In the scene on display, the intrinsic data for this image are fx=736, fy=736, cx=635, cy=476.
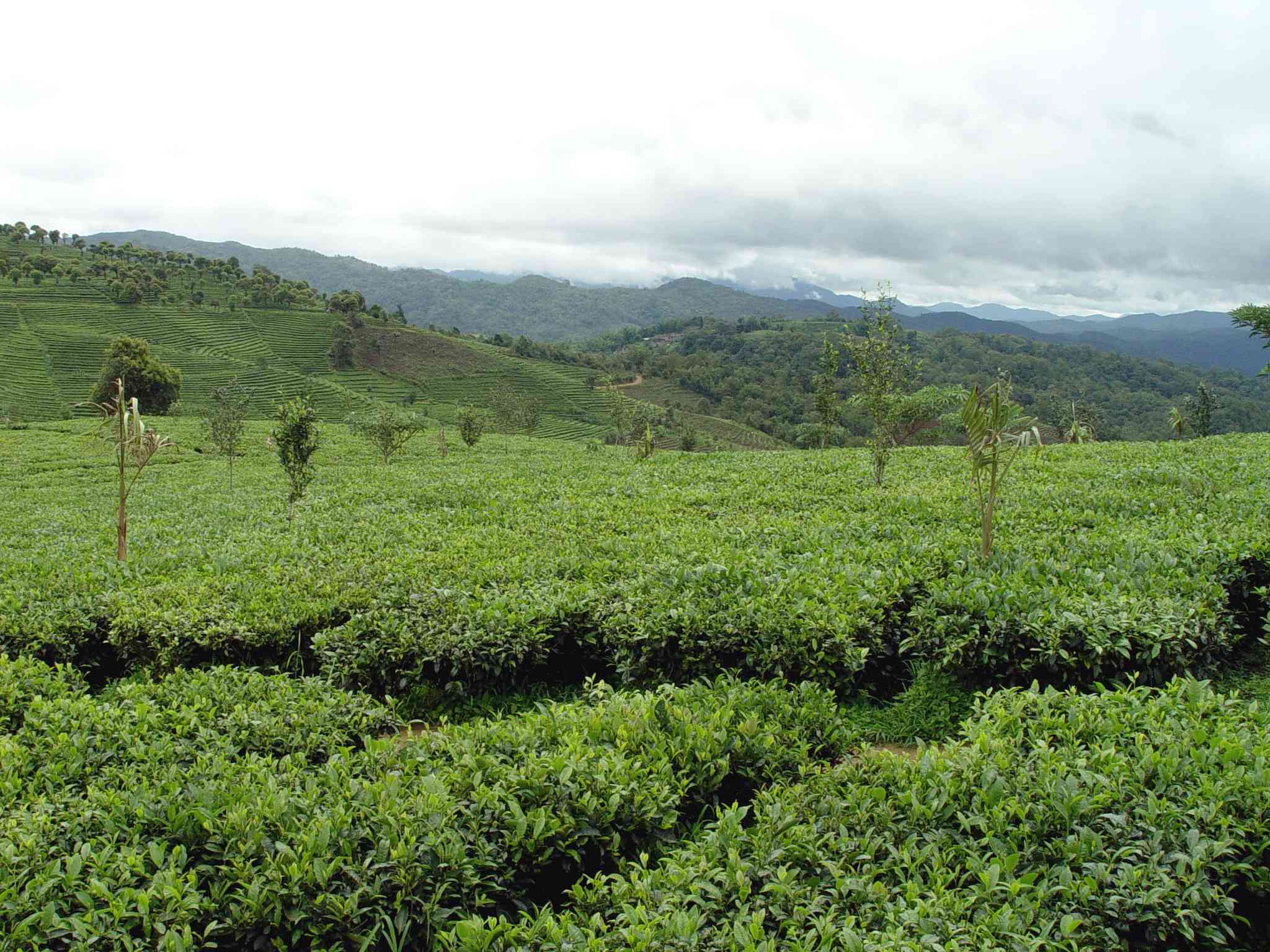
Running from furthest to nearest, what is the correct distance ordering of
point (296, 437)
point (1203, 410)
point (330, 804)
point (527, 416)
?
point (527, 416) → point (1203, 410) → point (296, 437) → point (330, 804)

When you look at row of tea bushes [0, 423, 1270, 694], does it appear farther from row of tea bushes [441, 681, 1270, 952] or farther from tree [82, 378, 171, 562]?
row of tea bushes [441, 681, 1270, 952]

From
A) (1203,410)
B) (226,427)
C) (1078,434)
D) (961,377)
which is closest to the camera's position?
(1078,434)

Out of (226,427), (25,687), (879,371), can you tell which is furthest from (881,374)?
(226,427)

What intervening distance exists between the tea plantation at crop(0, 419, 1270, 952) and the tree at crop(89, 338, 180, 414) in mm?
47374

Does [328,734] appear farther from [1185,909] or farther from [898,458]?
[898,458]

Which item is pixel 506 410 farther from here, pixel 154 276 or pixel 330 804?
pixel 154 276

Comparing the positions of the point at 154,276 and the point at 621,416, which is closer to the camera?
the point at 621,416

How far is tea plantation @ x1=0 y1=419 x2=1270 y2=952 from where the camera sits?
133 inches

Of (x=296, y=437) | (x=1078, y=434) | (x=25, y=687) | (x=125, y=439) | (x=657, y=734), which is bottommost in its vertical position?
(x=25, y=687)

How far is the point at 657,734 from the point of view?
15.2 feet

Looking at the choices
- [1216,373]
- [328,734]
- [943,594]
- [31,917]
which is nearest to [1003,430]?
[943,594]

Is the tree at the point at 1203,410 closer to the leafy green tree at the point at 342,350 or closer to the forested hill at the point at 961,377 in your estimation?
the forested hill at the point at 961,377

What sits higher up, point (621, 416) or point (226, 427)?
point (621, 416)

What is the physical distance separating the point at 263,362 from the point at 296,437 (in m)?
73.6
